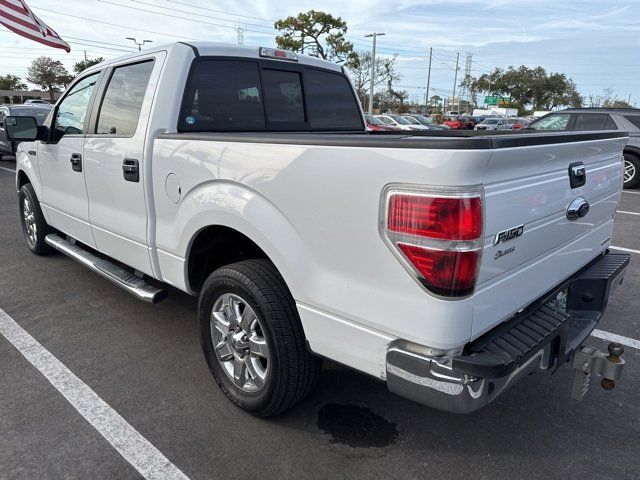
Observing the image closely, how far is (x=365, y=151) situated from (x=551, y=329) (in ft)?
3.87

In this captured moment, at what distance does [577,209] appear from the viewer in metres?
2.45

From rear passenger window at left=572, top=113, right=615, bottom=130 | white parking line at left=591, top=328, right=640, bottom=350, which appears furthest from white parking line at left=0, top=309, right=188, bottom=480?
rear passenger window at left=572, top=113, right=615, bottom=130

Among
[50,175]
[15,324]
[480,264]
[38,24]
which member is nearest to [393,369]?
[480,264]

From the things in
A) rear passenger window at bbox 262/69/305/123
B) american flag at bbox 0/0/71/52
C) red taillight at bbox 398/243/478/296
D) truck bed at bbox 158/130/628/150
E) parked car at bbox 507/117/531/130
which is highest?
american flag at bbox 0/0/71/52

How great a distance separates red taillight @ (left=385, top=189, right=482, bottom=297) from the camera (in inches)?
68.1

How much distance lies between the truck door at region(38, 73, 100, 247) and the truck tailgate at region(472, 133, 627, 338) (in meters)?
3.21

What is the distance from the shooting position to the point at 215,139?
2555 millimetres

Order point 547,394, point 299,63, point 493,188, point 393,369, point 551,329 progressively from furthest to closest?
1. point 299,63
2. point 547,394
3. point 551,329
4. point 393,369
5. point 493,188

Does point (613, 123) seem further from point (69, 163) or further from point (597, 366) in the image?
point (69, 163)

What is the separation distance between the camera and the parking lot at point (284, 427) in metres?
2.37

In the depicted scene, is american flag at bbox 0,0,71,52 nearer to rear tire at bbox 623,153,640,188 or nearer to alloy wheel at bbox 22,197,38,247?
alloy wheel at bbox 22,197,38,247

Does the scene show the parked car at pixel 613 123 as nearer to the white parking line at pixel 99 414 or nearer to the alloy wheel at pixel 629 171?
the alloy wheel at pixel 629 171

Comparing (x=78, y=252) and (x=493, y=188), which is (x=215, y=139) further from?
(x=78, y=252)

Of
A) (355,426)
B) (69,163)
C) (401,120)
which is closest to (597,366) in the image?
(355,426)
